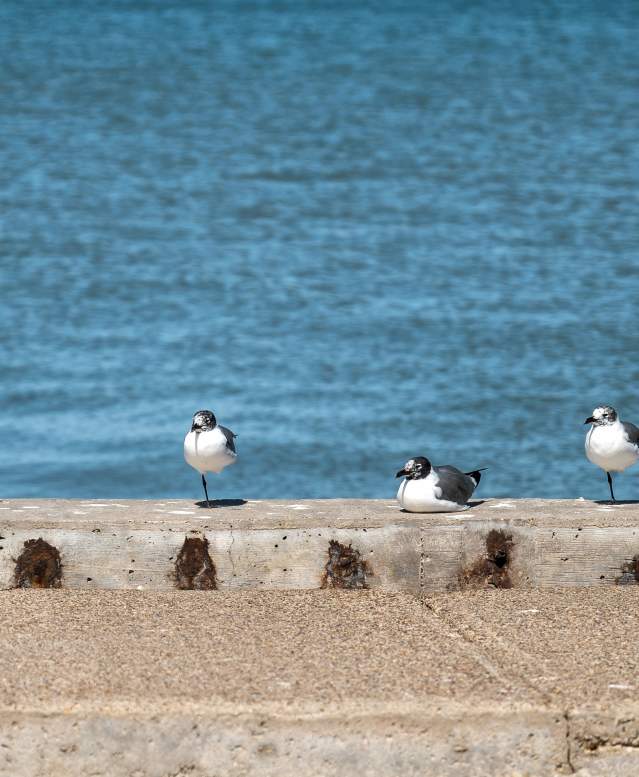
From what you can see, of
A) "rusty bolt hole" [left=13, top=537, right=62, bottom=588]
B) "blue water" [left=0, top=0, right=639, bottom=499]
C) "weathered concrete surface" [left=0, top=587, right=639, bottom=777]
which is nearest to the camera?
"weathered concrete surface" [left=0, top=587, right=639, bottom=777]

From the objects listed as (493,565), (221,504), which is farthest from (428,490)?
(221,504)

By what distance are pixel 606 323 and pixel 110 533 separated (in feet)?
38.3

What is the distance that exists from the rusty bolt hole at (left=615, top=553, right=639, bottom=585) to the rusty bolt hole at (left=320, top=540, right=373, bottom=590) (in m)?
1.11

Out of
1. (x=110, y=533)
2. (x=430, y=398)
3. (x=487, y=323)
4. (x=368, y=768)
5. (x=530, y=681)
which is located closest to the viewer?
(x=368, y=768)

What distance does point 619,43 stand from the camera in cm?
5159

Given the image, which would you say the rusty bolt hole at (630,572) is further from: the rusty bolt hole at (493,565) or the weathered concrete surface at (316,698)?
the weathered concrete surface at (316,698)

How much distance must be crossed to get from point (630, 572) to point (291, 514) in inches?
60.4

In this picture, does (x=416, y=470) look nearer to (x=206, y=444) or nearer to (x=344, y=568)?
(x=344, y=568)

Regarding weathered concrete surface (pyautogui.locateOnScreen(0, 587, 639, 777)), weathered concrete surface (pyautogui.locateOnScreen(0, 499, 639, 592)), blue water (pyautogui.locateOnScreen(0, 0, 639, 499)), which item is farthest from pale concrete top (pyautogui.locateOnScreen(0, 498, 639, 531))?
blue water (pyautogui.locateOnScreen(0, 0, 639, 499))

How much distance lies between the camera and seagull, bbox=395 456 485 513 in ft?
23.4

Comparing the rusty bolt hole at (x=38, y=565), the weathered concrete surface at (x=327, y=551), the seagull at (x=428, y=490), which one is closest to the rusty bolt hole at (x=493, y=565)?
the weathered concrete surface at (x=327, y=551)

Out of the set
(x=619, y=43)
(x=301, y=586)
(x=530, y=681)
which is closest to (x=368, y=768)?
(x=530, y=681)

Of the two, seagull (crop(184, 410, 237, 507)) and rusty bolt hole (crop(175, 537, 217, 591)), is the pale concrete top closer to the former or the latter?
rusty bolt hole (crop(175, 537, 217, 591))

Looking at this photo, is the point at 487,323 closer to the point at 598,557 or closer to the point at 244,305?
the point at 244,305
